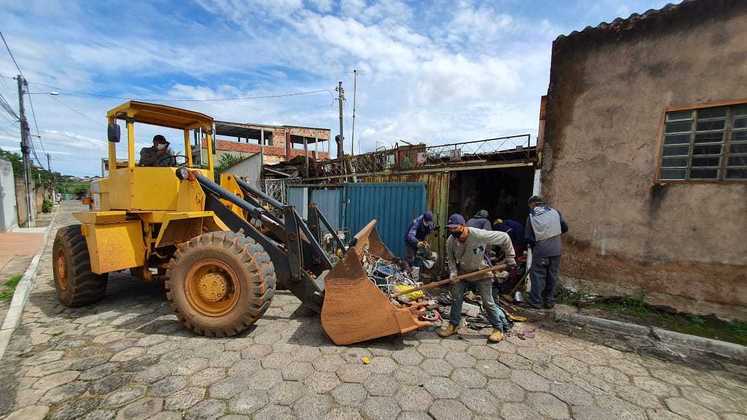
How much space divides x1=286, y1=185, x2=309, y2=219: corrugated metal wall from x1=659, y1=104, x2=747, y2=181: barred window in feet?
24.3

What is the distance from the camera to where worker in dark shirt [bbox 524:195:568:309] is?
4434 mm

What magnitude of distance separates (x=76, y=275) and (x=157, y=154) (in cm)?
182

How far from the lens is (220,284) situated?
3.47 meters

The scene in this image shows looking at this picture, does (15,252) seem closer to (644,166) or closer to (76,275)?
(76,275)

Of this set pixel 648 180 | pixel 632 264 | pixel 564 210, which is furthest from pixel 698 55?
pixel 632 264

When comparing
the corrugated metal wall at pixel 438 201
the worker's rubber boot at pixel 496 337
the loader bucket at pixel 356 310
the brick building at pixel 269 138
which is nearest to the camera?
the loader bucket at pixel 356 310

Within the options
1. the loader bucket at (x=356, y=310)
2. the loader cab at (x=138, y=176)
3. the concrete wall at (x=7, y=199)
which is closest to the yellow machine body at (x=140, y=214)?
the loader cab at (x=138, y=176)

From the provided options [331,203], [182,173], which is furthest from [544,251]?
[331,203]

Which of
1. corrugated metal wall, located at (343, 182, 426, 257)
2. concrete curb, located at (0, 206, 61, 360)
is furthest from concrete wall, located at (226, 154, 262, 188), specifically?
concrete curb, located at (0, 206, 61, 360)

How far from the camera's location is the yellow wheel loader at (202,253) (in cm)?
330

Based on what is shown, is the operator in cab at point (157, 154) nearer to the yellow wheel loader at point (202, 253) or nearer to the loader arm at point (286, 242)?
the yellow wheel loader at point (202, 253)

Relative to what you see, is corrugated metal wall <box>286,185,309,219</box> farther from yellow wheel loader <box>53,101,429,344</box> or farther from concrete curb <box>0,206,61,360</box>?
concrete curb <box>0,206,61,360</box>

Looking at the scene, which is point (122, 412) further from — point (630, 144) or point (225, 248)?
point (630, 144)

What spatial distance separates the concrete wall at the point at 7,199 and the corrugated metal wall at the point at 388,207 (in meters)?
13.2
